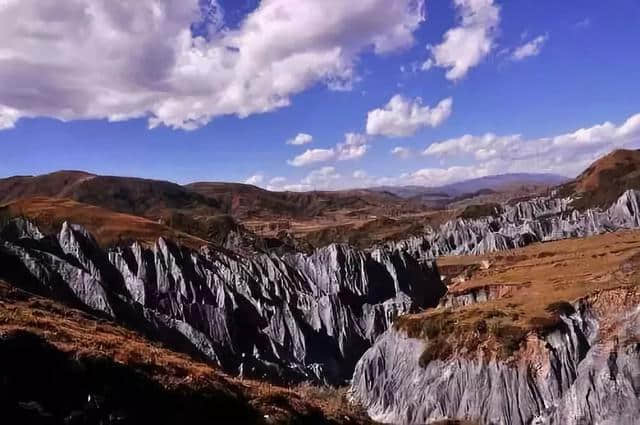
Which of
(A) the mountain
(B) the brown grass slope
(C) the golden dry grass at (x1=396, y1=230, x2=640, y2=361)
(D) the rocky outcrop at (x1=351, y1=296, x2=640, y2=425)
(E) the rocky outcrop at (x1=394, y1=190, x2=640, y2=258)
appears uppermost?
(A) the mountain

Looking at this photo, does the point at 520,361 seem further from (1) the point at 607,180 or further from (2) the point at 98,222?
(1) the point at 607,180

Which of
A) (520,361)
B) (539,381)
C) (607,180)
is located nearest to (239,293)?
(520,361)

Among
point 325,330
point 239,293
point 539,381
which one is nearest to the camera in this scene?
point 539,381

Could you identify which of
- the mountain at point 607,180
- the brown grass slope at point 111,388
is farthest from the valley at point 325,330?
the mountain at point 607,180

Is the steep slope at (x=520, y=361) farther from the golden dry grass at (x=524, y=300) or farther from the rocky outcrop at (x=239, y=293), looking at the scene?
the rocky outcrop at (x=239, y=293)

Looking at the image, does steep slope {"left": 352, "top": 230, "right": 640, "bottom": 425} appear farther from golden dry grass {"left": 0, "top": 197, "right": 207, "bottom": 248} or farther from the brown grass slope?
golden dry grass {"left": 0, "top": 197, "right": 207, "bottom": 248}

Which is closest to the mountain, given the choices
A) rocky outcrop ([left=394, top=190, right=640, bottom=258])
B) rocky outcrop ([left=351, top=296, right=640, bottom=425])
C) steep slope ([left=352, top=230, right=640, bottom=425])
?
rocky outcrop ([left=394, top=190, right=640, bottom=258])
